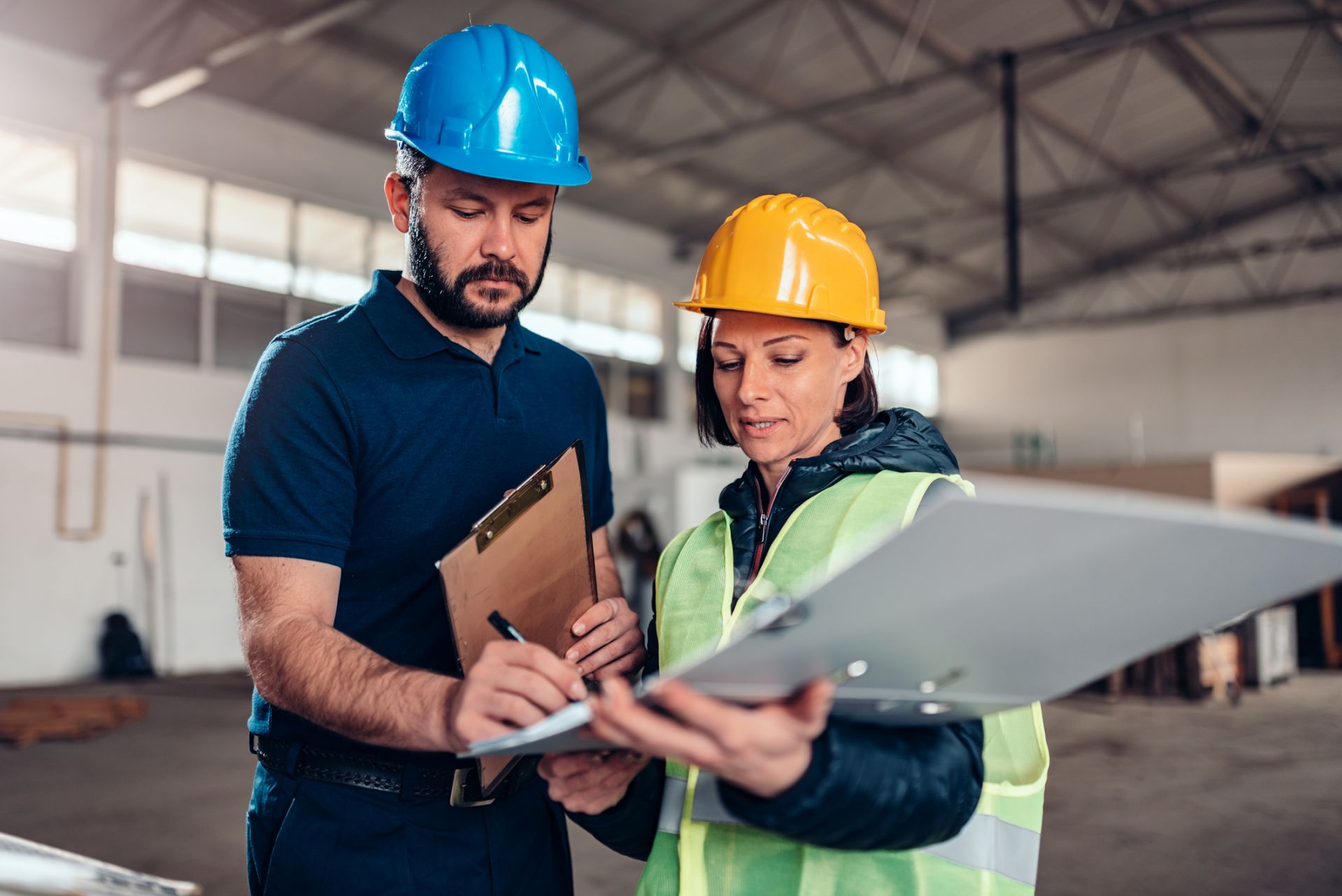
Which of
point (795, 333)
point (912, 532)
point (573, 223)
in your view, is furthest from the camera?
point (573, 223)

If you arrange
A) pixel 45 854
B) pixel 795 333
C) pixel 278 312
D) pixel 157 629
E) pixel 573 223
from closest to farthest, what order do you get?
1. pixel 45 854
2. pixel 795 333
3. pixel 157 629
4. pixel 278 312
5. pixel 573 223

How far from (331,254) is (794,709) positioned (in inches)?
454

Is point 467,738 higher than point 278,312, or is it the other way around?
point 278,312

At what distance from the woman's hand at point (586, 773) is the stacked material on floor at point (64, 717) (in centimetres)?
715

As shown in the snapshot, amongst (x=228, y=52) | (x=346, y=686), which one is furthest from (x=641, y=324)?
(x=346, y=686)

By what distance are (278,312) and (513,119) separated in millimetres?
10346

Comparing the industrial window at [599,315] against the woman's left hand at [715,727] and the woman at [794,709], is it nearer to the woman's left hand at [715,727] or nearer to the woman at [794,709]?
the woman at [794,709]

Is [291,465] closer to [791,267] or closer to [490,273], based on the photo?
[490,273]

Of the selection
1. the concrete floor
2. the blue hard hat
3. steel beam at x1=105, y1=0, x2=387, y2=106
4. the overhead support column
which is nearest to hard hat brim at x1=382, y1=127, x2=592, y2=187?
the blue hard hat

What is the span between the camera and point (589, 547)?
1.51m

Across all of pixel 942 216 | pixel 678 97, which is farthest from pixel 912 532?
pixel 942 216

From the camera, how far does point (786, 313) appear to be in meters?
1.41

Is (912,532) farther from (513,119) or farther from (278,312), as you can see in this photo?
(278,312)

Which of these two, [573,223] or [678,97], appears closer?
[678,97]
